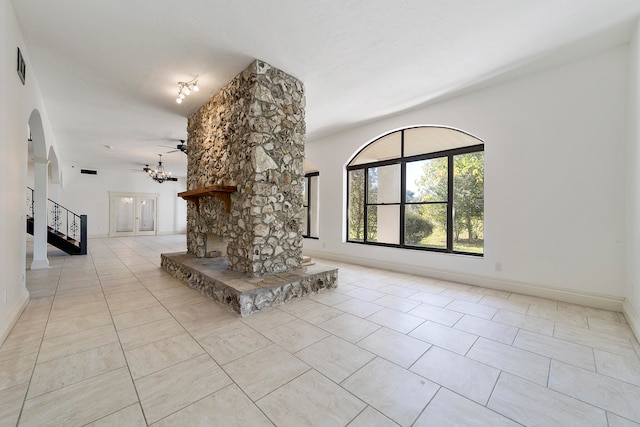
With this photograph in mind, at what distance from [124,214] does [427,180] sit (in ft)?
42.3

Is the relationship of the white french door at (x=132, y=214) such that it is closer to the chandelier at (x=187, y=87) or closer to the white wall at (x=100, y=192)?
the white wall at (x=100, y=192)

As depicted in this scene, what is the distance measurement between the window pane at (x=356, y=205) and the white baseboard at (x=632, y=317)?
151 inches

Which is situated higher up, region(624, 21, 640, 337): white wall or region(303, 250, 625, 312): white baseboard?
region(624, 21, 640, 337): white wall

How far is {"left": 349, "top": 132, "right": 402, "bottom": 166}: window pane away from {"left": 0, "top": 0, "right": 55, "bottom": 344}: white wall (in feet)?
16.7

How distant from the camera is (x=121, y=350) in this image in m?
2.10

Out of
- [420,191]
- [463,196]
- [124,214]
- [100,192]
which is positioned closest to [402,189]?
[420,191]

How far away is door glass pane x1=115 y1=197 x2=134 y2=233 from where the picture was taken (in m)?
11.6

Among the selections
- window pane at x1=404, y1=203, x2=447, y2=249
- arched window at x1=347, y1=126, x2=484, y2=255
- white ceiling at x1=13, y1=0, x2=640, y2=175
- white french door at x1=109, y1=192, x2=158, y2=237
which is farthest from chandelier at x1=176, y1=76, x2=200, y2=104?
white french door at x1=109, y1=192, x2=158, y2=237

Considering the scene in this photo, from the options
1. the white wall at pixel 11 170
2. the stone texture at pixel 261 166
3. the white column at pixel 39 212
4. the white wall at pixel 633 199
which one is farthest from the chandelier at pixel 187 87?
the white wall at pixel 633 199

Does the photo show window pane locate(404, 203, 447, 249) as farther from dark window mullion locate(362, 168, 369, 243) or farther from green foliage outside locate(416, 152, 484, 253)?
dark window mullion locate(362, 168, 369, 243)

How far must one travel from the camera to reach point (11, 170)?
8.16 feet

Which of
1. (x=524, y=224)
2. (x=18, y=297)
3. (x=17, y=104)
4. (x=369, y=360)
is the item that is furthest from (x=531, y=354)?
(x=17, y=104)

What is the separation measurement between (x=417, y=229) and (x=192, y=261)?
400cm

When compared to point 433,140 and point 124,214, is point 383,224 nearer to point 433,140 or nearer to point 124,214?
point 433,140
